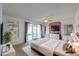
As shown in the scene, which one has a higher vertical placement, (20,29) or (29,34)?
(20,29)

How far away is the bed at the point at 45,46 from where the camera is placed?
195 cm

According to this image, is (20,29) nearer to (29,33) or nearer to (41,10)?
(29,33)

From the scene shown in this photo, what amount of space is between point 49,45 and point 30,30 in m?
0.53

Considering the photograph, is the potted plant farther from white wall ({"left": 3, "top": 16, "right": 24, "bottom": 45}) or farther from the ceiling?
the ceiling

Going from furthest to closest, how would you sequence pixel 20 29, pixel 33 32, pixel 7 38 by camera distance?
1. pixel 33 32
2. pixel 20 29
3. pixel 7 38

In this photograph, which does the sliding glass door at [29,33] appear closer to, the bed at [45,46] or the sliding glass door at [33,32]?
the sliding glass door at [33,32]

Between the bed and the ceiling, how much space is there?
18.9 inches

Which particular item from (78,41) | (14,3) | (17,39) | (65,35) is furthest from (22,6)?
(78,41)

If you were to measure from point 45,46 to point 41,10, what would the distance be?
710mm

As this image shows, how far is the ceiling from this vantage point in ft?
6.43

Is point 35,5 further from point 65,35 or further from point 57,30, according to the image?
point 65,35

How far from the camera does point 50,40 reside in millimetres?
2088

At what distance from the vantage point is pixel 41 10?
2.00 m

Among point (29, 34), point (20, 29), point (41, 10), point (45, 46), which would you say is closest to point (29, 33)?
point (29, 34)
